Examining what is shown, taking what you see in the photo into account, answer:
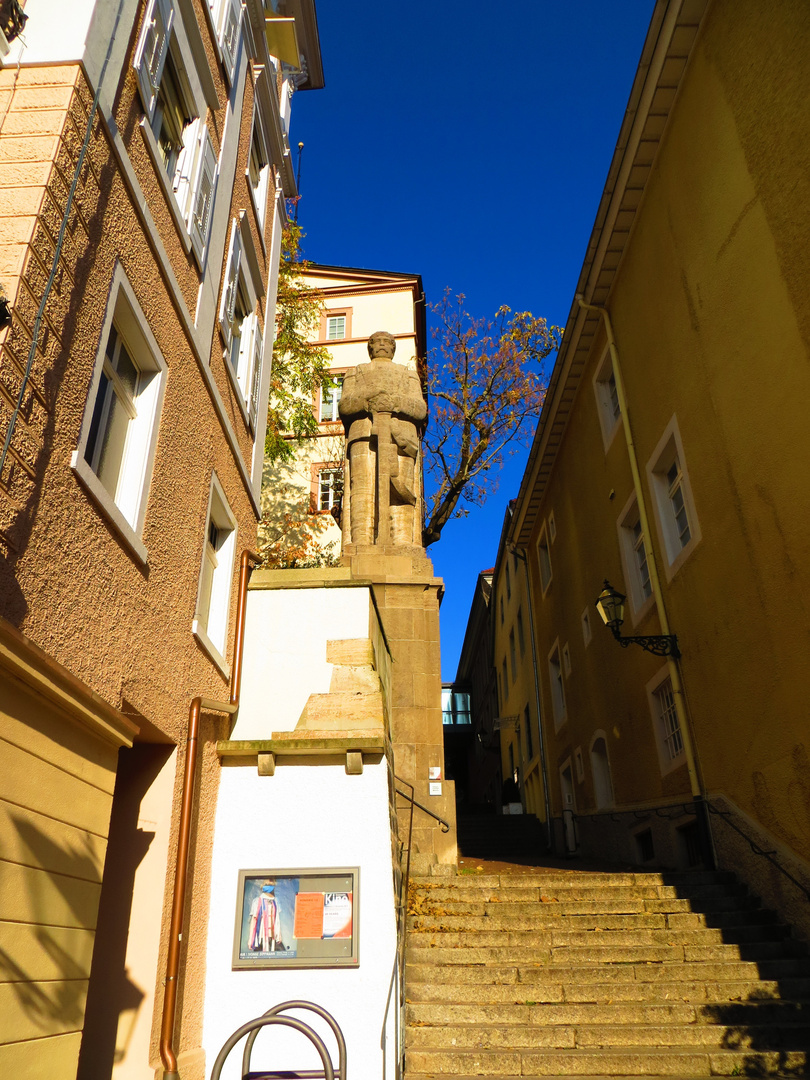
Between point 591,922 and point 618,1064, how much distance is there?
225 cm

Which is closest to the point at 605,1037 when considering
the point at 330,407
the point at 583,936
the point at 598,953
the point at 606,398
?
the point at 598,953

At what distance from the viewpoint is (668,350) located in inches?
450

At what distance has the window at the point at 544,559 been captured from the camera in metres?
20.5

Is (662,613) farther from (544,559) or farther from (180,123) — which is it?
(544,559)

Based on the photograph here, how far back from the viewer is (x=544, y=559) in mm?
21125

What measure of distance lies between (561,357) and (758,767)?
979 centimetres

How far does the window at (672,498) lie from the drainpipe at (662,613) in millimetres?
401

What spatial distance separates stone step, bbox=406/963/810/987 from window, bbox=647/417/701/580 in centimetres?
514

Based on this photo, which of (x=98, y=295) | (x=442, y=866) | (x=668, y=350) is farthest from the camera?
(x=668, y=350)

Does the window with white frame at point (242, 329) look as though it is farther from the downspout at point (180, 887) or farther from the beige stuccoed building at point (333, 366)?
the beige stuccoed building at point (333, 366)

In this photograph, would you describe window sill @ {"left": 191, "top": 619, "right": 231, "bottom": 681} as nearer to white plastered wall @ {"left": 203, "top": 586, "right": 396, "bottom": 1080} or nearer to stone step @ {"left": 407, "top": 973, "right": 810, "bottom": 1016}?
white plastered wall @ {"left": 203, "top": 586, "right": 396, "bottom": 1080}

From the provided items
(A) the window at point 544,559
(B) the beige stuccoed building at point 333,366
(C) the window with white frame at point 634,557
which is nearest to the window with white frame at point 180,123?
(C) the window with white frame at point 634,557

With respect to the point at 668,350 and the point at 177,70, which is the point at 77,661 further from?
the point at 668,350

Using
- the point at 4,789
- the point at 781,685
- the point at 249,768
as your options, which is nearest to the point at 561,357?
the point at 781,685
